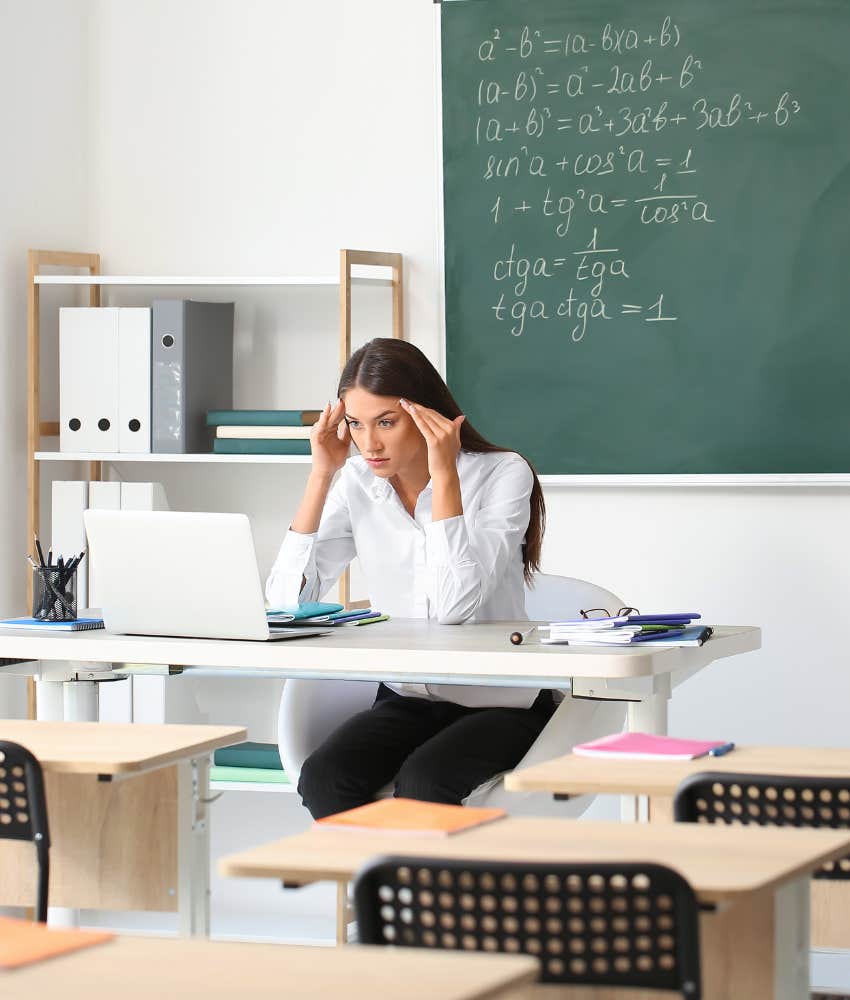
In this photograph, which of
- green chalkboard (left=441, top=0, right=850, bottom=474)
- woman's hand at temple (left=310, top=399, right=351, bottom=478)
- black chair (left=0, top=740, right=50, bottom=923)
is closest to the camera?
black chair (left=0, top=740, right=50, bottom=923)

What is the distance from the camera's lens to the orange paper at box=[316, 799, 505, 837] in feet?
6.02

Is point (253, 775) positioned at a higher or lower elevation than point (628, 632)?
lower

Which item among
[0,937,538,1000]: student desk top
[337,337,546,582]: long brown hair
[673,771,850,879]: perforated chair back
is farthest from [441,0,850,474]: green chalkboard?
[0,937,538,1000]: student desk top

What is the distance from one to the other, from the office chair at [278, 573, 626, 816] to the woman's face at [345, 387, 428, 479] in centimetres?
47

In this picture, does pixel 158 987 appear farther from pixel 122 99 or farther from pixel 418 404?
pixel 122 99

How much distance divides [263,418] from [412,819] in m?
2.42

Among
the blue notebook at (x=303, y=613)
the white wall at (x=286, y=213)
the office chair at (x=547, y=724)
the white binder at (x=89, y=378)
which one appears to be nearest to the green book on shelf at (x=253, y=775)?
the office chair at (x=547, y=724)

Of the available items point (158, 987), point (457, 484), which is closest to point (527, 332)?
point (457, 484)

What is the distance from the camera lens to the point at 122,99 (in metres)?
4.60

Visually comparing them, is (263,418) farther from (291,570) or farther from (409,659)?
(409,659)

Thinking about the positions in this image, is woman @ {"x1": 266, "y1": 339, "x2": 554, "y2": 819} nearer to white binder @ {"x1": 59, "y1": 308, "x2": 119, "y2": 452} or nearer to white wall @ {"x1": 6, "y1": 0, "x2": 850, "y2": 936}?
white wall @ {"x1": 6, "y1": 0, "x2": 850, "y2": 936}

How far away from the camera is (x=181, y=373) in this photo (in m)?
4.24

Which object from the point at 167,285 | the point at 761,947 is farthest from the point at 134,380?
the point at 761,947

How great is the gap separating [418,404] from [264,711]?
1.30m
